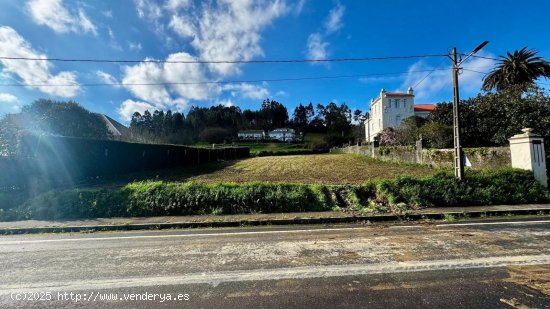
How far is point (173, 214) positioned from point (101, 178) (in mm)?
11934

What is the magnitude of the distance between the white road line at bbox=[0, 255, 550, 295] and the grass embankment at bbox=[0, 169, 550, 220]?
425 centimetres

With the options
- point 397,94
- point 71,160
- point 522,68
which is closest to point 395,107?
point 397,94

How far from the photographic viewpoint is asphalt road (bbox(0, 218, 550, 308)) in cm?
343

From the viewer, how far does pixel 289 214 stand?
8758 millimetres

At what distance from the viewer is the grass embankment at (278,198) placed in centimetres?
915

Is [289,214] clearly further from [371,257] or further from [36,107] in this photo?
[36,107]

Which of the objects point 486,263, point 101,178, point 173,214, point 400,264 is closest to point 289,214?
point 173,214

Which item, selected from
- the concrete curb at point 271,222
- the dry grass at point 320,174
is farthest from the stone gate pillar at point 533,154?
the dry grass at point 320,174

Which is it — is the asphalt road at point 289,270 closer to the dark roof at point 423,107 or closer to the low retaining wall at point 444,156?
the low retaining wall at point 444,156

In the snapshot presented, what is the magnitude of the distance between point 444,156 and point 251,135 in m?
102

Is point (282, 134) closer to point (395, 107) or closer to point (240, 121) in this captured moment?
point (240, 121)

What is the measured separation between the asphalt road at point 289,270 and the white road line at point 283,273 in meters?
0.01

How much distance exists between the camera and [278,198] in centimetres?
936

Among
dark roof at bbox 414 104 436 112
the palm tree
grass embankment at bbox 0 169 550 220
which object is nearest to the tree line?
dark roof at bbox 414 104 436 112
